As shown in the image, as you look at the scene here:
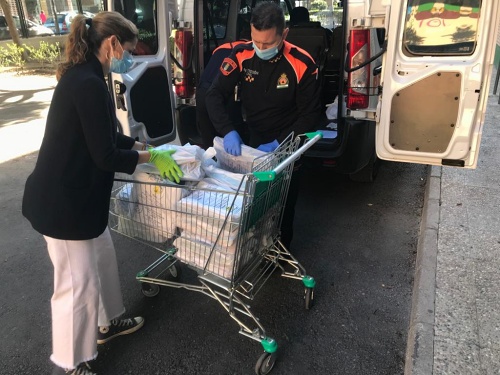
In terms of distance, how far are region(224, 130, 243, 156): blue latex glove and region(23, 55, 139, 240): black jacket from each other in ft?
2.27

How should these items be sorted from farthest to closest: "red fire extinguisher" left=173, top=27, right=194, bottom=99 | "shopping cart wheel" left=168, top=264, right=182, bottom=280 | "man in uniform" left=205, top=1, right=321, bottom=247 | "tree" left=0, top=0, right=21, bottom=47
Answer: "tree" left=0, top=0, right=21, bottom=47, "red fire extinguisher" left=173, top=27, right=194, bottom=99, "shopping cart wheel" left=168, top=264, right=182, bottom=280, "man in uniform" left=205, top=1, right=321, bottom=247

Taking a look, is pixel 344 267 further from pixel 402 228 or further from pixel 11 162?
pixel 11 162

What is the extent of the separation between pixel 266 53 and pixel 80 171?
140 centimetres

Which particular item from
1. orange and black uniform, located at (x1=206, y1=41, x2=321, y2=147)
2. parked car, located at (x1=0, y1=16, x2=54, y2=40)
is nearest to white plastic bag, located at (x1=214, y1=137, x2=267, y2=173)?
orange and black uniform, located at (x1=206, y1=41, x2=321, y2=147)

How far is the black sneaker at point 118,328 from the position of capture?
8.38 ft

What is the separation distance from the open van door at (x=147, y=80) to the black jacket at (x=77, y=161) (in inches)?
70.5

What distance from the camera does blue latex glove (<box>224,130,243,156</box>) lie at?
2.59 meters

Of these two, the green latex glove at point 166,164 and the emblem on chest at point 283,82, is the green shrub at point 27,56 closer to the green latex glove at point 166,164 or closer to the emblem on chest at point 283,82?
the emblem on chest at point 283,82

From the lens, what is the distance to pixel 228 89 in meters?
2.98

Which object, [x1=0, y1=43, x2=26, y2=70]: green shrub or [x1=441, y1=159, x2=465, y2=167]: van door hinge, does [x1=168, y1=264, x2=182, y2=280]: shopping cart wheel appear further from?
[x1=0, y1=43, x2=26, y2=70]: green shrub

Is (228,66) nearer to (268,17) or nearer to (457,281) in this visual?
(268,17)

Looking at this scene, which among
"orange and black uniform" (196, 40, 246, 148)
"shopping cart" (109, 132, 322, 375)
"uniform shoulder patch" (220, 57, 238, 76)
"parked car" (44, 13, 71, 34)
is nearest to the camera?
"shopping cart" (109, 132, 322, 375)

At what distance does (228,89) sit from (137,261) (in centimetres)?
153

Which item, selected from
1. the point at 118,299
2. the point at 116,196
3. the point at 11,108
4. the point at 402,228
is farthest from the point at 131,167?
the point at 11,108
